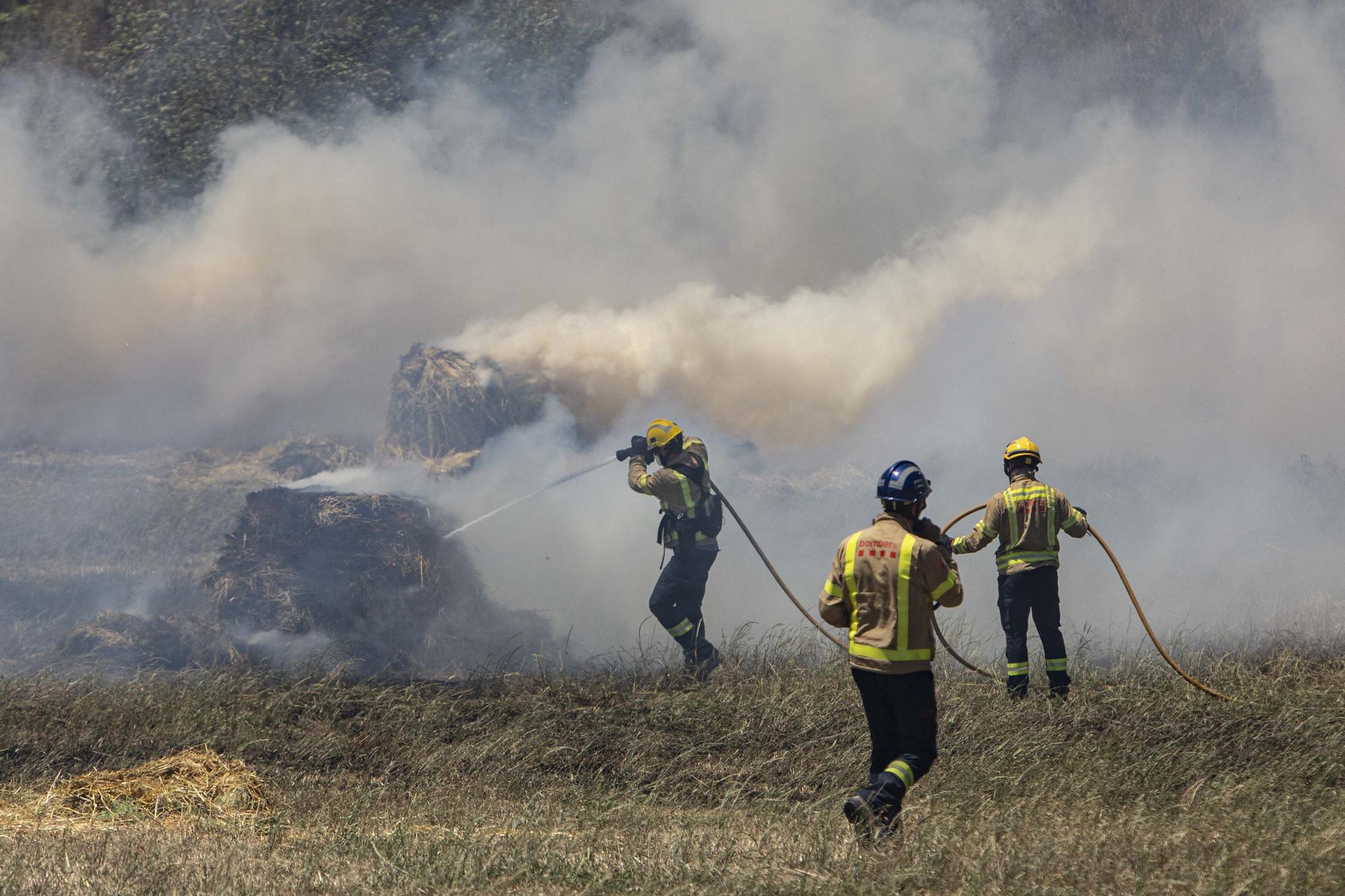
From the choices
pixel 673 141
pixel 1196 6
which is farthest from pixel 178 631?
pixel 1196 6

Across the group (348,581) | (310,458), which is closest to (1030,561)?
(348,581)

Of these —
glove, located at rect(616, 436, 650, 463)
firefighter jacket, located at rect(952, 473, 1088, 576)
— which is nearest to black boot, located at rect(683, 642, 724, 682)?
glove, located at rect(616, 436, 650, 463)

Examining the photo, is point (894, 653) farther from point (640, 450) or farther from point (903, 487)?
point (640, 450)

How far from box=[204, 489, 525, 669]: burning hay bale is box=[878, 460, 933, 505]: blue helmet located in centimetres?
606

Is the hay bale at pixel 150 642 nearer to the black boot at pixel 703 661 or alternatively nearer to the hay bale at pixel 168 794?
the hay bale at pixel 168 794

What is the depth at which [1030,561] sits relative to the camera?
25.9ft

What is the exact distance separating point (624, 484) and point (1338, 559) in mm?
8500

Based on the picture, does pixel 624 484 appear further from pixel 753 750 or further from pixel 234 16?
pixel 234 16

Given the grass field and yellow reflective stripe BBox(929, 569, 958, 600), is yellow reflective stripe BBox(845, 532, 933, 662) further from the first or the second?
the grass field

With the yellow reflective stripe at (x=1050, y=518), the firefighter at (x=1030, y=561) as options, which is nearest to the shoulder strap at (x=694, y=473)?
the firefighter at (x=1030, y=561)

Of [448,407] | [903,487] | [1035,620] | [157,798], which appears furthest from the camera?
[448,407]

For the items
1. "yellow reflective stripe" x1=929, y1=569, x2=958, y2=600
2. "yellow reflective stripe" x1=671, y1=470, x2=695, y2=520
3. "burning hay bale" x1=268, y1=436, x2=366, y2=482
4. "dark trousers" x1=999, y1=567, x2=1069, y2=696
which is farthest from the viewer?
"burning hay bale" x1=268, y1=436, x2=366, y2=482

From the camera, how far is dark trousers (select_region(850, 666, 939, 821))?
4.95 m

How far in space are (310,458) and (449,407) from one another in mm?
5298
